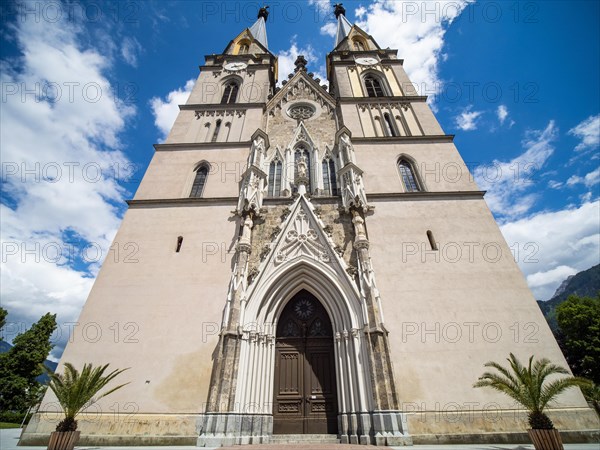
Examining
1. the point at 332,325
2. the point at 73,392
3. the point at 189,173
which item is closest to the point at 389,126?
the point at 189,173

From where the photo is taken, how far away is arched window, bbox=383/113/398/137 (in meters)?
16.5

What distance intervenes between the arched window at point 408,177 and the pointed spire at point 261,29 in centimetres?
2058

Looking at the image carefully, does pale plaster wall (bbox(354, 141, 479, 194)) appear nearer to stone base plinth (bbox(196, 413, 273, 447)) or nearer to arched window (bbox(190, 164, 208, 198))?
arched window (bbox(190, 164, 208, 198))

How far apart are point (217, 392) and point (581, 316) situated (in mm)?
26907

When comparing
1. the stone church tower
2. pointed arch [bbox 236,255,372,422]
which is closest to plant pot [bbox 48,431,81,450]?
the stone church tower

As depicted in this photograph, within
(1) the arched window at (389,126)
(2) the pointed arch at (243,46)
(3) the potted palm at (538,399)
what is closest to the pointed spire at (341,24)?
(2) the pointed arch at (243,46)

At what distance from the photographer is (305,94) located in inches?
781

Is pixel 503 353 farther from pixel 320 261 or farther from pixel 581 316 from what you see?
pixel 581 316

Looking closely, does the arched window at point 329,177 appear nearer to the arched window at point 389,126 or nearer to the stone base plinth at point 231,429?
the arched window at point 389,126

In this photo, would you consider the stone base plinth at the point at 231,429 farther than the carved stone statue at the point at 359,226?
No

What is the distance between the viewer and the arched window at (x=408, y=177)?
45.4 feet

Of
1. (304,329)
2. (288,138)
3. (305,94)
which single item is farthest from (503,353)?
(305,94)

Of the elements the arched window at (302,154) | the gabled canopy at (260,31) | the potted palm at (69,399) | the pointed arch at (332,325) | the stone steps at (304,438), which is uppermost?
the gabled canopy at (260,31)

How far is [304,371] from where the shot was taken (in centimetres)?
974
